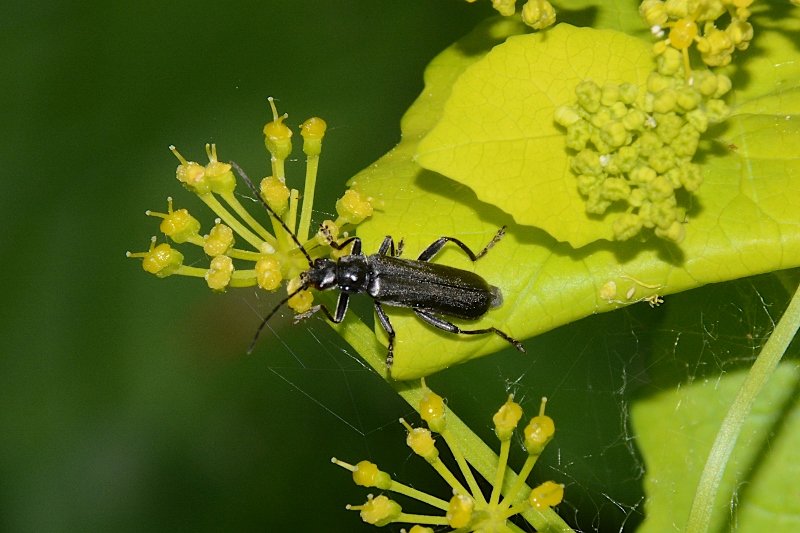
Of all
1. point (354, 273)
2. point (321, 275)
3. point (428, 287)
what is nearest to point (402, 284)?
point (428, 287)

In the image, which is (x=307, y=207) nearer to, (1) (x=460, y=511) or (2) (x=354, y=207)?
(2) (x=354, y=207)

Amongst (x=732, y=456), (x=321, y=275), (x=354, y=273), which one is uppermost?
(x=321, y=275)

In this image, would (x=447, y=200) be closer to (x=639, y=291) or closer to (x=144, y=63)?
(x=639, y=291)

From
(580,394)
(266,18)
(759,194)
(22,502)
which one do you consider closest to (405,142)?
(759,194)

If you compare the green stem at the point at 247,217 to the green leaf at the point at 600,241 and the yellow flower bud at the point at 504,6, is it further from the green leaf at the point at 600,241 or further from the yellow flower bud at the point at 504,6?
the yellow flower bud at the point at 504,6

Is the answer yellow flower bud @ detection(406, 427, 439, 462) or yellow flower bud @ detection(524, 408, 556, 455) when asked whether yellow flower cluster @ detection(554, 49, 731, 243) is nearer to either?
yellow flower bud @ detection(524, 408, 556, 455)

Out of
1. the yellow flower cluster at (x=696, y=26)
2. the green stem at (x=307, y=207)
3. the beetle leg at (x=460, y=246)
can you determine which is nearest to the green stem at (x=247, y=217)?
the green stem at (x=307, y=207)
